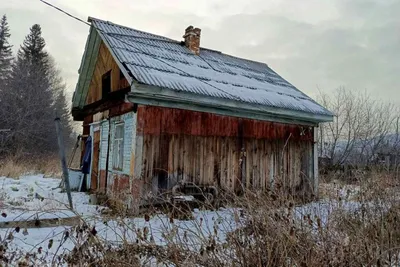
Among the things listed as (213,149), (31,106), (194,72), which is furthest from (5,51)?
(213,149)

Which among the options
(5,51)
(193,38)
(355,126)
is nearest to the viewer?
(193,38)

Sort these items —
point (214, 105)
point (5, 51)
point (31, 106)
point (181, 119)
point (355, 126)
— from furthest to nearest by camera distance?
point (5, 51) < point (31, 106) < point (355, 126) < point (214, 105) < point (181, 119)

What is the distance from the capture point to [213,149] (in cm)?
755

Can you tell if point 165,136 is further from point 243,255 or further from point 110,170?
point 243,255

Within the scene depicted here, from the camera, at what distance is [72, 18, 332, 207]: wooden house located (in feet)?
22.0

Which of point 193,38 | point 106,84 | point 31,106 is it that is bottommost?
point 106,84

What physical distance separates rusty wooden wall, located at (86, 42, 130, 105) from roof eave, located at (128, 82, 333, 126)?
45.7 inches

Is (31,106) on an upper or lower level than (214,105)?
upper

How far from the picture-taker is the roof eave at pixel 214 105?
6456mm

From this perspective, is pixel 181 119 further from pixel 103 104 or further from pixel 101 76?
pixel 101 76

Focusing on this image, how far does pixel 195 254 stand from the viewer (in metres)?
2.27

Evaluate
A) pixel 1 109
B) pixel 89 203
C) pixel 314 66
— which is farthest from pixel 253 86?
pixel 1 109

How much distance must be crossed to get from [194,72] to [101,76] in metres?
3.12

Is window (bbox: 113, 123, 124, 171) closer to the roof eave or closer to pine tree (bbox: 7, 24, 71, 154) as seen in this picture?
the roof eave
